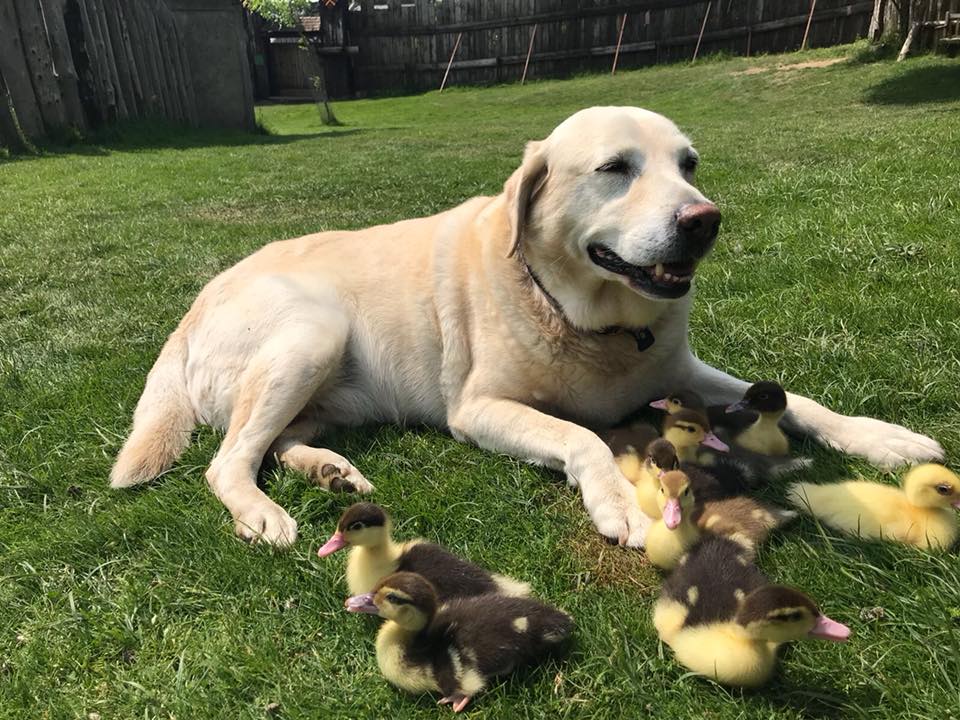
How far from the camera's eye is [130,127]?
476 inches

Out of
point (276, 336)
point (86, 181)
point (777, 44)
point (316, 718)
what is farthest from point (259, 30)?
point (316, 718)

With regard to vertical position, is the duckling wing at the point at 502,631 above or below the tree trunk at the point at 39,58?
below

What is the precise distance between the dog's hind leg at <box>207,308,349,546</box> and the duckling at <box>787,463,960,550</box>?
1.66 m

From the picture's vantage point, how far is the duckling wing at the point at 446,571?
70.5 inches

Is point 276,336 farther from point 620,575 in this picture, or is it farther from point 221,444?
point 620,575

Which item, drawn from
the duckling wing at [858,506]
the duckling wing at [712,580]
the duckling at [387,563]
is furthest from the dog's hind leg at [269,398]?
the duckling wing at [858,506]

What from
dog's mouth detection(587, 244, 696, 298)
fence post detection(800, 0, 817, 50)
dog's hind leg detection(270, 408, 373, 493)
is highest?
A: fence post detection(800, 0, 817, 50)

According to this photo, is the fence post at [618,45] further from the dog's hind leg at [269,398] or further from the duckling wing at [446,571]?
the duckling wing at [446,571]

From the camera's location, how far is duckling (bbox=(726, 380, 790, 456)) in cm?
228

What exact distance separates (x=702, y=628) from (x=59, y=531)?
6.74 feet

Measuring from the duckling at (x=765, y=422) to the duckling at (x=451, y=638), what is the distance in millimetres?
1065

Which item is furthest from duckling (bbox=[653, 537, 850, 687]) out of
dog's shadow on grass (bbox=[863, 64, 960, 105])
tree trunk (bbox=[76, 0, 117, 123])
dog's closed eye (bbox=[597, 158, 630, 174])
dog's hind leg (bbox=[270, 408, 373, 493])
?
dog's shadow on grass (bbox=[863, 64, 960, 105])

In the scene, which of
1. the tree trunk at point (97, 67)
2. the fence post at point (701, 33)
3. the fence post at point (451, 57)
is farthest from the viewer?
the fence post at point (451, 57)

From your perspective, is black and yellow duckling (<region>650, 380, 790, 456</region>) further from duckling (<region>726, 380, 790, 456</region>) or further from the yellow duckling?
the yellow duckling
